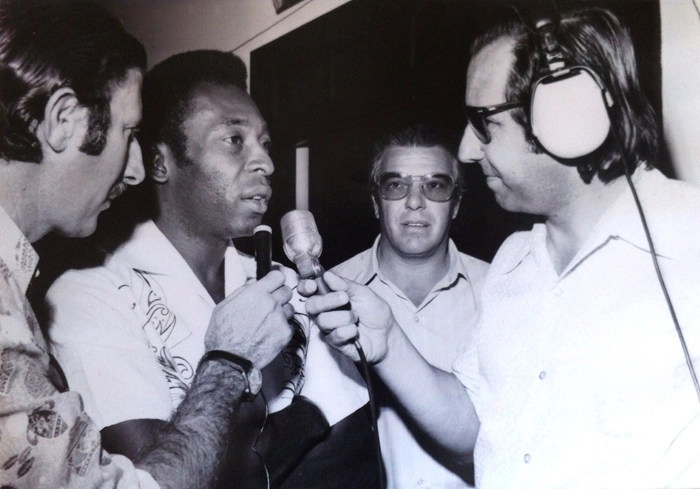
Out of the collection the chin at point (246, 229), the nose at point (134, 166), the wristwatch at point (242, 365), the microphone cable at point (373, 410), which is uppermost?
the nose at point (134, 166)

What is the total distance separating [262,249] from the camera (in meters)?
1.02

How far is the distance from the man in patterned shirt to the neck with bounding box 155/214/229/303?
0.21ft

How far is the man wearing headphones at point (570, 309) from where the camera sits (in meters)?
1.10

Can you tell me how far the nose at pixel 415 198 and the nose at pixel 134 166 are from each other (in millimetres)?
482

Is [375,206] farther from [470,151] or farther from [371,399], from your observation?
[371,399]

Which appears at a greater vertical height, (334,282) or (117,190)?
(117,190)

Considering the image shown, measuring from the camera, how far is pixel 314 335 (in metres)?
1.12

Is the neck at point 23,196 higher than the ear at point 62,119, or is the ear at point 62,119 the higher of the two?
the ear at point 62,119

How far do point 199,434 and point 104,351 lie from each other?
0.20 meters

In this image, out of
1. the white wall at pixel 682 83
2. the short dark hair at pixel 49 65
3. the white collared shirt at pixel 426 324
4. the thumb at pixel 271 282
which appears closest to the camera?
the short dark hair at pixel 49 65

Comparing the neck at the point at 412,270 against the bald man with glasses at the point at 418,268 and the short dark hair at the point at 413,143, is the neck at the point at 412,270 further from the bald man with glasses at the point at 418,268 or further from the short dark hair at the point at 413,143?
the short dark hair at the point at 413,143

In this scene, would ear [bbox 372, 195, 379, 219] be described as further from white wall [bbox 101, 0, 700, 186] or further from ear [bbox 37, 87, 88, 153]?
ear [bbox 37, 87, 88, 153]

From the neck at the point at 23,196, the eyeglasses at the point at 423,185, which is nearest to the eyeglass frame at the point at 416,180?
the eyeglasses at the point at 423,185

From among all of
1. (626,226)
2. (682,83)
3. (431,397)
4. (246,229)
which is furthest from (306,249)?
(682,83)
